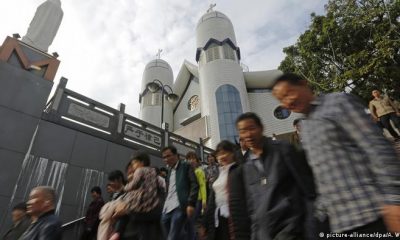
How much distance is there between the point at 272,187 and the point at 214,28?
1032 inches

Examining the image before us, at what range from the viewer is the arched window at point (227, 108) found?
69.4 ft

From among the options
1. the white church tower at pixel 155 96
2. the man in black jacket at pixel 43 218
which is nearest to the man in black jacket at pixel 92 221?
the man in black jacket at pixel 43 218

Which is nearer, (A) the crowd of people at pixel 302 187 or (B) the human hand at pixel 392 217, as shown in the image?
(B) the human hand at pixel 392 217

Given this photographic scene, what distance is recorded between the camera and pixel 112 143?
886 cm

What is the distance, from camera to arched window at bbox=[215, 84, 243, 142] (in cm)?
2114

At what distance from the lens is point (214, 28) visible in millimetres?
26297

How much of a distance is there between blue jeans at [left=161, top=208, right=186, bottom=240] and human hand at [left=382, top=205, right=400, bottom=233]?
250 centimetres

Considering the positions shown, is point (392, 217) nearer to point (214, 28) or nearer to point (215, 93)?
point (215, 93)

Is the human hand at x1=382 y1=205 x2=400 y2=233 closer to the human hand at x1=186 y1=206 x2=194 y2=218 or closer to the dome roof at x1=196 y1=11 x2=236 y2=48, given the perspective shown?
the human hand at x1=186 y1=206 x2=194 y2=218

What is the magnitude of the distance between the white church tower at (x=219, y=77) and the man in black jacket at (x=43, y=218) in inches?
701

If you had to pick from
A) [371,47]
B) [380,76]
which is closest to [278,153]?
[380,76]

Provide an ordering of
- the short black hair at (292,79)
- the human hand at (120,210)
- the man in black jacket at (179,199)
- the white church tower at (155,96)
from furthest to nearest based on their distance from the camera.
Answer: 1. the white church tower at (155,96)
2. the man in black jacket at (179,199)
3. the human hand at (120,210)
4. the short black hair at (292,79)

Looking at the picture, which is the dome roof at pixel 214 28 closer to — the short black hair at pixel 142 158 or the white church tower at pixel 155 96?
Answer: the white church tower at pixel 155 96

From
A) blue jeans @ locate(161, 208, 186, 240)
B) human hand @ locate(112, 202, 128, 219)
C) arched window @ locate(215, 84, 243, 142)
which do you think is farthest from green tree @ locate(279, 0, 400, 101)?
human hand @ locate(112, 202, 128, 219)
